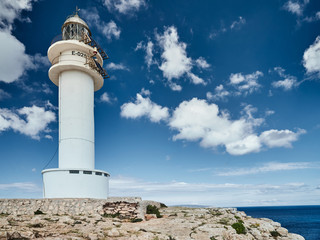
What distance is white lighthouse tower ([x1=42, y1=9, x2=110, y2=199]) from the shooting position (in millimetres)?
21000

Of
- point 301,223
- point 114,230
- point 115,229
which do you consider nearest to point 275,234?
point 115,229

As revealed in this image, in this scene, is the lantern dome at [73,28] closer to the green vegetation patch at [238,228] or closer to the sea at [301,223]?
the green vegetation patch at [238,228]

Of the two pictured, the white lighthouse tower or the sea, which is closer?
the white lighthouse tower

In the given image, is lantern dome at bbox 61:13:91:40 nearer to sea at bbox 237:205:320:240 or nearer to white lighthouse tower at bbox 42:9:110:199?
white lighthouse tower at bbox 42:9:110:199

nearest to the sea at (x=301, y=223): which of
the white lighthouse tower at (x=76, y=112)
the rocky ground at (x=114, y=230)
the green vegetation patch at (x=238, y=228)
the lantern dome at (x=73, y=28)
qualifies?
the green vegetation patch at (x=238, y=228)

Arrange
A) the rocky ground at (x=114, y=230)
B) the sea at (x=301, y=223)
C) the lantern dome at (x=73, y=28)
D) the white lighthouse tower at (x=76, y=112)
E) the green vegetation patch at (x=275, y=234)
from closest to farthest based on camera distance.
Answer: the rocky ground at (x=114, y=230), the green vegetation patch at (x=275, y=234), the white lighthouse tower at (x=76, y=112), the lantern dome at (x=73, y=28), the sea at (x=301, y=223)

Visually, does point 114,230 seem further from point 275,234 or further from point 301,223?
point 301,223

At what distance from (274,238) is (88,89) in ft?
68.9

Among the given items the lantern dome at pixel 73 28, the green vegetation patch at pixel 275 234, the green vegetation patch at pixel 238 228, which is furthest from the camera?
the lantern dome at pixel 73 28

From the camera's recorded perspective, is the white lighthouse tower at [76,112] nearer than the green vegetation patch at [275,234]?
No

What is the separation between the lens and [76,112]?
23453mm

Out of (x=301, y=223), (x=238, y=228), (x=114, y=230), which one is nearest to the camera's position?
(x=114, y=230)

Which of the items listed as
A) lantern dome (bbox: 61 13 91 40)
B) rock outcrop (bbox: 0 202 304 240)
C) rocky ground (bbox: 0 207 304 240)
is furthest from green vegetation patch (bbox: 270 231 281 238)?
lantern dome (bbox: 61 13 91 40)

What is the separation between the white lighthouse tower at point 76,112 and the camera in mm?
21000
